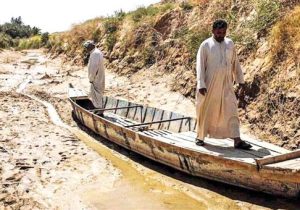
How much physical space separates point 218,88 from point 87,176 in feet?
8.52

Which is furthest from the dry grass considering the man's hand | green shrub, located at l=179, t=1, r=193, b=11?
green shrub, located at l=179, t=1, r=193, b=11

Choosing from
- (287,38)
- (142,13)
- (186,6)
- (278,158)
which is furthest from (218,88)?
(142,13)

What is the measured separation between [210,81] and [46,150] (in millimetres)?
3823

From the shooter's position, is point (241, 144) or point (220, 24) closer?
point (220, 24)

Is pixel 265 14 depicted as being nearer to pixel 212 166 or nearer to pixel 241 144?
pixel 241 144

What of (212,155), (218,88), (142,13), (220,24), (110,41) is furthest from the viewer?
(110,41)

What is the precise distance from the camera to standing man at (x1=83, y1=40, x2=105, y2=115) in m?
10.0

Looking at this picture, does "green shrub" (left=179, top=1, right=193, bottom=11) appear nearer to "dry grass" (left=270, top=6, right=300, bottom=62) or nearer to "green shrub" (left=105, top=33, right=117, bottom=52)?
"green shrub" (left=105, top=33, right=117, bottom=52)

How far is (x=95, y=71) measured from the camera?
33.0ft

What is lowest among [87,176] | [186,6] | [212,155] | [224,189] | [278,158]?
[87,176]

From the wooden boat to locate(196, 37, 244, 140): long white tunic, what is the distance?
33 cm

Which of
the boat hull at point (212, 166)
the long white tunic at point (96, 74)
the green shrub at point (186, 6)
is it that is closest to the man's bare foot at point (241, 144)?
the boat hull at point (212, 166)

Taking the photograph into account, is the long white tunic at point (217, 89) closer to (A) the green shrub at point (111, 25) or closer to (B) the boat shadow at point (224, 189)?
(B) the boat shadow at point (224, 189)

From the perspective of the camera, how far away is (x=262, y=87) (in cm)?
912
